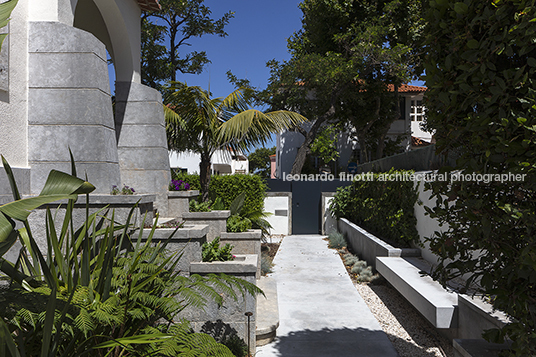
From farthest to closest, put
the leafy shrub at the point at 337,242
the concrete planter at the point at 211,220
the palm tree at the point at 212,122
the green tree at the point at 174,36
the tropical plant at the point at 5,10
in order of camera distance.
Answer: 1. the green tree at the point at 174,36
2. the leafy shrub at the point at 337,242
3. the palm tree at the point at 212,122
4. the concrete planter at the point at 211,220
5. the tropical plant at the point at 5,10

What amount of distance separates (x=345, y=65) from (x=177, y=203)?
39.5 feet

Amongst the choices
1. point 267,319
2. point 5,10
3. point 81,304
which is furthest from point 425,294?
point 5,10

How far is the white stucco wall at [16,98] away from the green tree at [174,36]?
13393 mm

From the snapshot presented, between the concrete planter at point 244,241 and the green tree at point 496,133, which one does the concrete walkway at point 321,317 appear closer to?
the concrete planter at point 244,241

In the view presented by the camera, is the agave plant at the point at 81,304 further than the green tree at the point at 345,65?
No

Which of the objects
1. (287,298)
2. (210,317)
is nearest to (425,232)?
(287,298)

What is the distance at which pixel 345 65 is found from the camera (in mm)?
15625

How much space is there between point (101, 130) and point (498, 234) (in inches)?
155

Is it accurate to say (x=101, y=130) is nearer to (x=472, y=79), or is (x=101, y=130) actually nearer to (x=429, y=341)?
(x=472, y=79)

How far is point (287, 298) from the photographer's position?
227 inches

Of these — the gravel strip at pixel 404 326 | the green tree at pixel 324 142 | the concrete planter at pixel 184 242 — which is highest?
the green tree at pixel 324 142

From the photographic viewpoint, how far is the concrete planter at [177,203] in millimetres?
6223

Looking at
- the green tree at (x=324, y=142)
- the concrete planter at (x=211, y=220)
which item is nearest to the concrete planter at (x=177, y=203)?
the concrete planter at (x=211, y=220)

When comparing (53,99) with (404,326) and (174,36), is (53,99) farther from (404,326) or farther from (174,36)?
(174,36)
